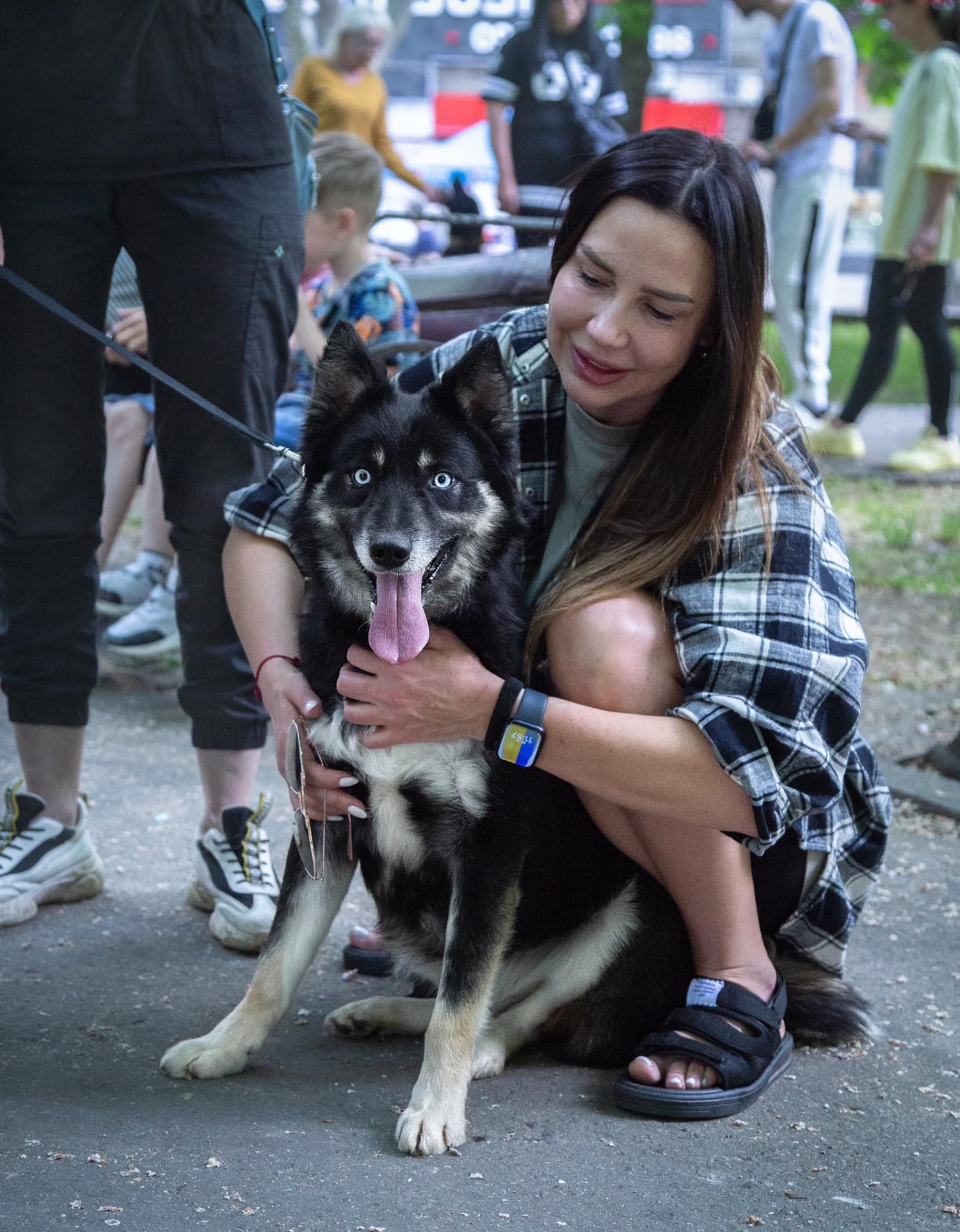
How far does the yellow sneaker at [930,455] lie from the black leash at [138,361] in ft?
20.9

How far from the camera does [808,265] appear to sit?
8.26m

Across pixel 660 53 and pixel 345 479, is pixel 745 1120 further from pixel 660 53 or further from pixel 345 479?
pixel 660 53

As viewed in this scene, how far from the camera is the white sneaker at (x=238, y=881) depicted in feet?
8.98

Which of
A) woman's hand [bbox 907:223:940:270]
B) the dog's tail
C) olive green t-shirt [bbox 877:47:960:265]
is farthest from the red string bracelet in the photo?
olive green t-shirt [bbox 877:47:960:265]

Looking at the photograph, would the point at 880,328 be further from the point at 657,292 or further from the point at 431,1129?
the point at 431,1129

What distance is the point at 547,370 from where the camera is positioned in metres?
2.52

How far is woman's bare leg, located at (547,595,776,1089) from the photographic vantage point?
7.24 ft

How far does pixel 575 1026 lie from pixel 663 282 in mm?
1318

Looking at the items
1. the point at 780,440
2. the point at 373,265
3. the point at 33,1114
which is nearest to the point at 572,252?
the point at 780,440

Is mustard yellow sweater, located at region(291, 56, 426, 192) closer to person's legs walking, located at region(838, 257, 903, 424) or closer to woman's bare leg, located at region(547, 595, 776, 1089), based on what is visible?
person's legs walking, located at region(838, 257, 903, 424)

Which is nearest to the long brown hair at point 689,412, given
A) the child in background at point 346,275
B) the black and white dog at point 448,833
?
the black and white dog at point 448,833

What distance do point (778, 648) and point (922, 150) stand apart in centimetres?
672

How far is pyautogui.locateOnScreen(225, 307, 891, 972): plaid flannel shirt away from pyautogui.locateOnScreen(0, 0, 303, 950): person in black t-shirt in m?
0.32

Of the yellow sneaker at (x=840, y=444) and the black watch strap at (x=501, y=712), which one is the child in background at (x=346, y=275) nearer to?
the black watch strap at (x=501, y=712)
